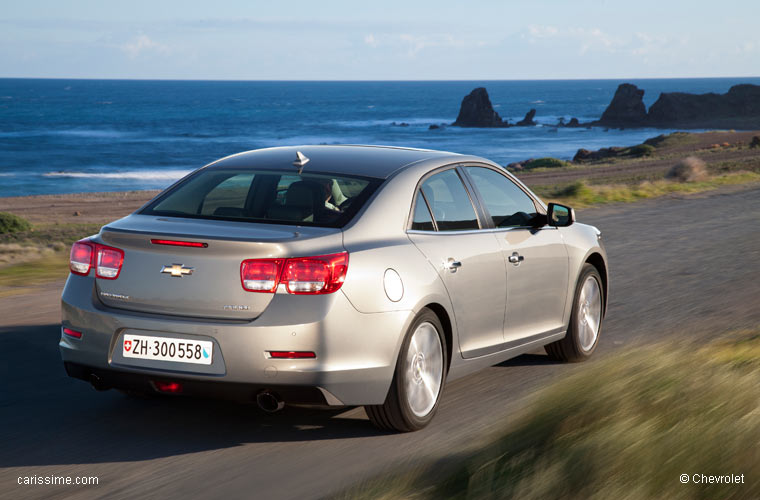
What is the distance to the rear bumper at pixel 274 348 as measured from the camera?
4.66m

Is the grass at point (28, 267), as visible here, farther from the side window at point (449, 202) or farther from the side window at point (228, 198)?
the side window at point (449, 202)

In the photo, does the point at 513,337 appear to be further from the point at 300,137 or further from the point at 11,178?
the point at 300,137

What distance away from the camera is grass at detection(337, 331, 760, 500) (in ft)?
11.5

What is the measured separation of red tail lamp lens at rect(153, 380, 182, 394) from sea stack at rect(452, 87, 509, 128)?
147m

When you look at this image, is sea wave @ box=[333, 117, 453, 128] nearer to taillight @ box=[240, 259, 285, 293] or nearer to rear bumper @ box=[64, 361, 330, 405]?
rear bumper @ box=[64, 361, 330, 405]

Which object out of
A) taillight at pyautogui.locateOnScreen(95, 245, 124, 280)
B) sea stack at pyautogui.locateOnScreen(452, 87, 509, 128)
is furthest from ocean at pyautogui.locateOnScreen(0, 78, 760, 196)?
taillight at pyautogui.locateOnScreen(95, 245, 124, 280)

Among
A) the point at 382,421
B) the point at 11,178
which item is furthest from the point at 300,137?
the point at 382,421

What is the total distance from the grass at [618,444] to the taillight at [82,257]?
6.52ft

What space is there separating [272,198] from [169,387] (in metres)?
1.31

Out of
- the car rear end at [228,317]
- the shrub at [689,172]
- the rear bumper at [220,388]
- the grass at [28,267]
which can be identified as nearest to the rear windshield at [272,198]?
the car rear end at [228,317]

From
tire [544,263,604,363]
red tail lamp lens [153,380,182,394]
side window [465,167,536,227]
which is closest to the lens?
red tail lamp lens [153,380,182,394]

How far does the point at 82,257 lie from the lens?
5.14 m

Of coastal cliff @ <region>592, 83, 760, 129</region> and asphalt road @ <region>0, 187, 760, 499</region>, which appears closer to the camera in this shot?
asphalt road @ <region>0, 187, 760, 499</region>

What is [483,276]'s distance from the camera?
19.2ft
